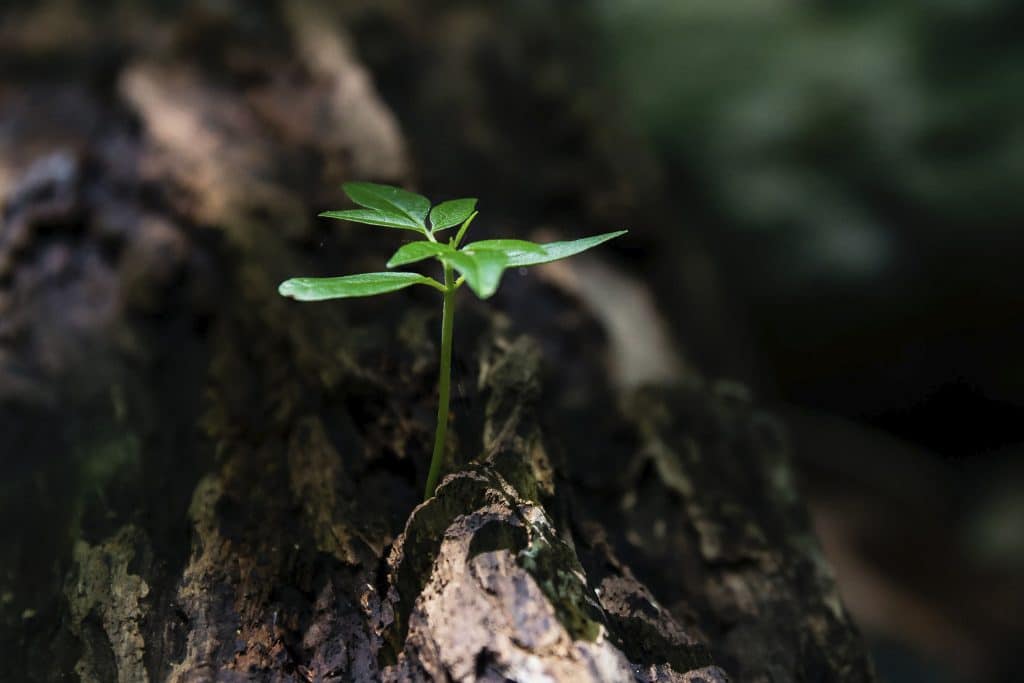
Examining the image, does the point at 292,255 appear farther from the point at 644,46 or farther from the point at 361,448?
the point at 644,46

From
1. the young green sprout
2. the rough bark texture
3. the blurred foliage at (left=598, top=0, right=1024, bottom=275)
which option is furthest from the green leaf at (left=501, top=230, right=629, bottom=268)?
the blurred foliage at (left=598, top=0, right=1024, bottom=275)

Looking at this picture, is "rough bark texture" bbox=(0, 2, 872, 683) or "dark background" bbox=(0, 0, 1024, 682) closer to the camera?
"rough bark texture" bbox=(0, 2, 872, 683)

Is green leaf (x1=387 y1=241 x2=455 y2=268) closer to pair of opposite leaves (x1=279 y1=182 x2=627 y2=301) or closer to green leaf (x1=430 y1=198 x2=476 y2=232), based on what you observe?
pair of opposite leaves (x1=279 y1=182 x2=627 y2=301)

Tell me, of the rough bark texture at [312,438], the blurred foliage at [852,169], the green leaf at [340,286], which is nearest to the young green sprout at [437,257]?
the green leaf at [340,286]

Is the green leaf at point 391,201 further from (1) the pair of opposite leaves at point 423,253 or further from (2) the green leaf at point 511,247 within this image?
(2) the green leaf at point 511,247

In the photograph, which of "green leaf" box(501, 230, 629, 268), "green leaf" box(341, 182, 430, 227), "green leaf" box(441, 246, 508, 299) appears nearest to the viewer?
"green leaf" box(441, 246, 508, 299)

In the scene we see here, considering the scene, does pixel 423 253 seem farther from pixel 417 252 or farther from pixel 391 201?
pixel 391 201
